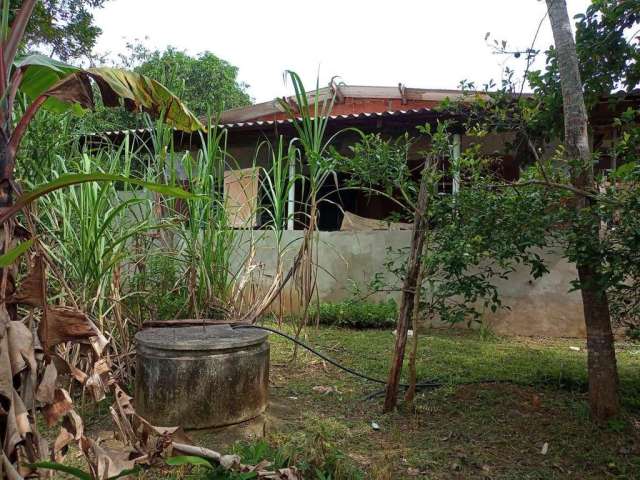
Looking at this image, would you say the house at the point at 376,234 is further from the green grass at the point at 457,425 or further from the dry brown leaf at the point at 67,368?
the dry brown leaf at the point at 67,368

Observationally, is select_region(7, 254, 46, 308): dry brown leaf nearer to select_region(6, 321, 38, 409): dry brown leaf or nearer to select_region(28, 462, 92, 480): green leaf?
select_region(6, 321, 38, 409): dry brown leaf

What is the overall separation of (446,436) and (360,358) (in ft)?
5.95

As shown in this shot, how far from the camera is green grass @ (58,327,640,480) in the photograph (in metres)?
2.33

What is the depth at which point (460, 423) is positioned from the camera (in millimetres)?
2893

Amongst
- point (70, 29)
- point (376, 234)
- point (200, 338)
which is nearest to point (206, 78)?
point (70, 29)

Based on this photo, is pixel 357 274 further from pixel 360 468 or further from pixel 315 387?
pixel 360 468

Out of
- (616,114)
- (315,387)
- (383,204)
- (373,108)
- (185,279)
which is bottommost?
(315,387)

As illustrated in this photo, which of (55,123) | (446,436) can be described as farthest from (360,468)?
(55,123)

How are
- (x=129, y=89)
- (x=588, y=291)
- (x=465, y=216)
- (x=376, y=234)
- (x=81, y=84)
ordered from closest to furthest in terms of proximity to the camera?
1. (x=81, y=84)
2. (x=129, y=89)
3. (x=588, y=291)
4. (x=465, y=216)
5. (x=376, y=234)

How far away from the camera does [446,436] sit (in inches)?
107

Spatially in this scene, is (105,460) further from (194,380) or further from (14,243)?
(194,380)

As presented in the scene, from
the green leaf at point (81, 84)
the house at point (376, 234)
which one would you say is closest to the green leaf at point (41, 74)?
the green leaf at point (81, 84)

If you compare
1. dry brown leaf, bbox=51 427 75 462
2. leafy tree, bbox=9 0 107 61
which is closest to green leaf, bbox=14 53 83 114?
dry brown leaf, bbox=51 427 75 462

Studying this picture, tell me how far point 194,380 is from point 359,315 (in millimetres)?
3544
